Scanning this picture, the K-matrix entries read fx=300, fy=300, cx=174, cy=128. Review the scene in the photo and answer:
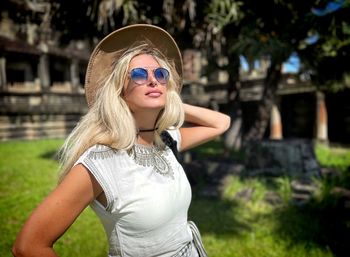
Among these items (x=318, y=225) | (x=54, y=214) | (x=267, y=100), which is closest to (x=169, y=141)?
(x=54, y=214)

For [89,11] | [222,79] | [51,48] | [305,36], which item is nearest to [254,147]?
[305,36]

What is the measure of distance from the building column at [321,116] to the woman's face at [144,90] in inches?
531

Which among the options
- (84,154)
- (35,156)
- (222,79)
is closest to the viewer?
(84,154)

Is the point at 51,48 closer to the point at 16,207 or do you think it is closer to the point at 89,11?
the point at 89,11

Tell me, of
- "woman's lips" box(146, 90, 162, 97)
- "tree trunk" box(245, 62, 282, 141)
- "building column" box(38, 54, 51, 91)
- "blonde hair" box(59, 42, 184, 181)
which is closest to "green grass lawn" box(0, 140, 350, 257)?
"tree trunk" box(245, 62, 282, 141)

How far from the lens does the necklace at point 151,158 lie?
66.7 inches

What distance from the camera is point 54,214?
1.33m

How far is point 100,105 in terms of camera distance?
1753 mm

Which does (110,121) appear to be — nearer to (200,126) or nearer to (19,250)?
(19,250)

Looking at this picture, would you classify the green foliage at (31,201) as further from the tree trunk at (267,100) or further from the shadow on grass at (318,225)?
the tree trunk at (267,100)

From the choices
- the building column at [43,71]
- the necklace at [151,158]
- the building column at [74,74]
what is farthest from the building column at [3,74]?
the necklace at [151,158]

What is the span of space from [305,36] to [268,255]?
4.91 meters

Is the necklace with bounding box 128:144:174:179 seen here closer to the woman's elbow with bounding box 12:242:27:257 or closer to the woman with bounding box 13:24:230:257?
the woman with bounding box 13:24:230:257

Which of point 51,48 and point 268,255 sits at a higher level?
point 51,48
